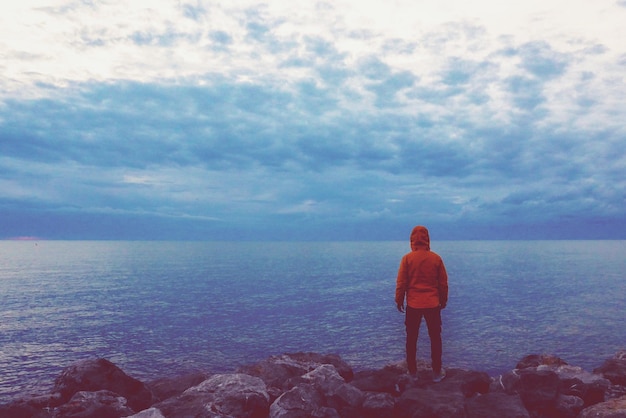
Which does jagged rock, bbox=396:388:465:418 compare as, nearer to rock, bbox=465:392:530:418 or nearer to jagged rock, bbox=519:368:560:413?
rock, bbox=465:392:530:418

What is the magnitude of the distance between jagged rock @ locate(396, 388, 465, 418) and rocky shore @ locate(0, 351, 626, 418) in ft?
0.07

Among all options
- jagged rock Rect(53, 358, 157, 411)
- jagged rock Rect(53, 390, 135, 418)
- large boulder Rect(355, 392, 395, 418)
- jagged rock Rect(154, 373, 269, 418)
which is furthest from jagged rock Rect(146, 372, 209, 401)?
large boulder Rect(355, 392, 395, 418)

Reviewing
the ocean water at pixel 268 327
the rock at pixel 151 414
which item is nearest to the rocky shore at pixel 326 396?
the rock at pixel 151 414

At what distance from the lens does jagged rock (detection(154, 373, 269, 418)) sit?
11492mm

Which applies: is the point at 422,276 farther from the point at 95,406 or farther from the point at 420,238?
the point at 95,406

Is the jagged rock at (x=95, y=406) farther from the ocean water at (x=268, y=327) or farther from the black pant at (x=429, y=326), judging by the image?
the black pant at (x=429, y=326)

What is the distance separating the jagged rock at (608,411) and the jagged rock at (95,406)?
1157 centimetres

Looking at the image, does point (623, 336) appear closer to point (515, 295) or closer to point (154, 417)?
point (515, 295)

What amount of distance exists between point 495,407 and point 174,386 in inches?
391

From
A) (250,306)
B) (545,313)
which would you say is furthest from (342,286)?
(545,313)

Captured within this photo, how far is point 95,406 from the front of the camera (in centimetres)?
1201

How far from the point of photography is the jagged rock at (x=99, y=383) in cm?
1361

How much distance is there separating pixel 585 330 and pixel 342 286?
3213 cm

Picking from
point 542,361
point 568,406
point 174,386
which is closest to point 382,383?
point 568,406
